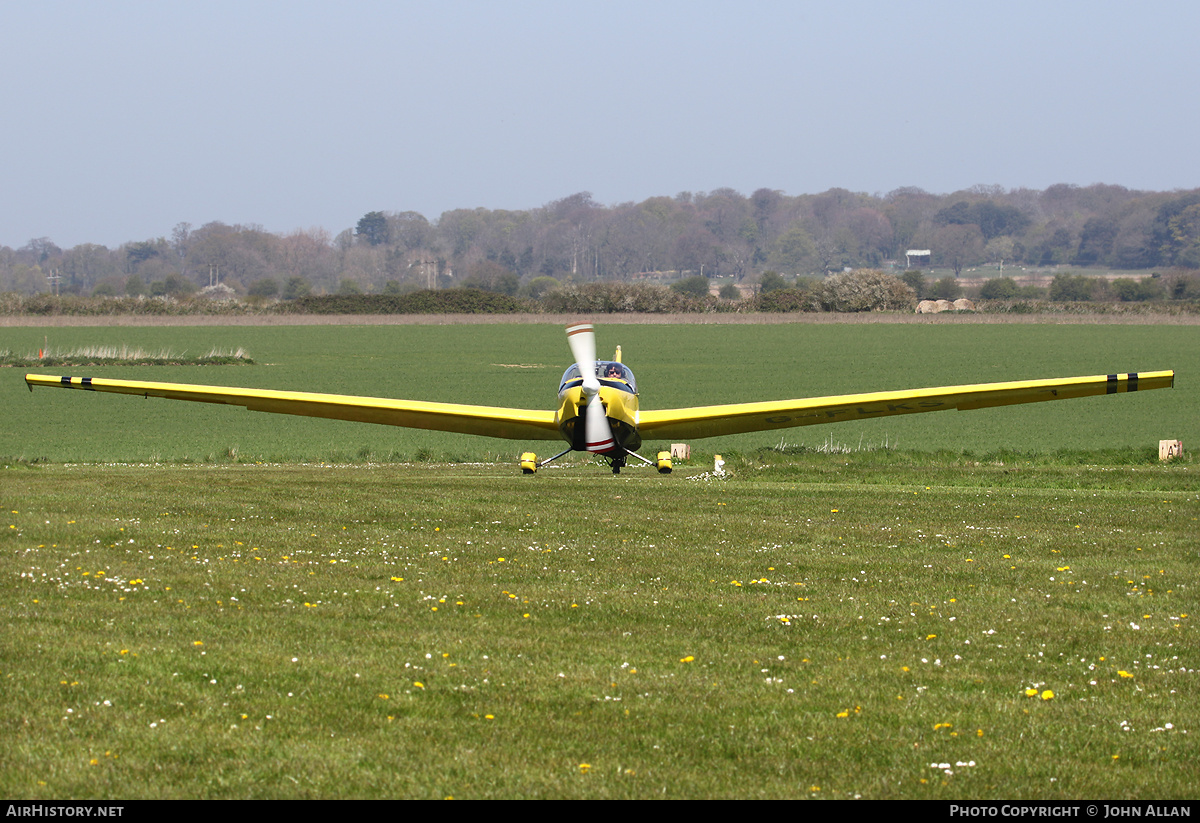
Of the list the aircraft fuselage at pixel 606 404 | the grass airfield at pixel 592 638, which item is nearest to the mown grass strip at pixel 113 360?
the grass airfield at pixel 592 638

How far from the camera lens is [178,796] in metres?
5.98

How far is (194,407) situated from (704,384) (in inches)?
877

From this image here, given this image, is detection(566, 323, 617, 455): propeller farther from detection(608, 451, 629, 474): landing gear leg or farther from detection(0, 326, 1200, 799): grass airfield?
detection(0, 326, 1200, 799): grass airfield

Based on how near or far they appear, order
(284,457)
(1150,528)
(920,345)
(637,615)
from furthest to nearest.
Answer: (920,345), (284,457), (1150,528), (637,615)

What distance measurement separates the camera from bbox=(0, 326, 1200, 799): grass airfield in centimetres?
645

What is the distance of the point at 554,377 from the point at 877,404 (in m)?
40.5

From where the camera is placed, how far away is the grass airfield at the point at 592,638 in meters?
6.45

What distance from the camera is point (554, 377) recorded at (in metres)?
58.0

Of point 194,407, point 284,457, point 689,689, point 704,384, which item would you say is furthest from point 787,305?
point 689,689

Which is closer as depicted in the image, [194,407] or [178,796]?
[178,796]

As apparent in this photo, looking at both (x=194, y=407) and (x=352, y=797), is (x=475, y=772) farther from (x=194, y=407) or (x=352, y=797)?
(x=194, y=407)

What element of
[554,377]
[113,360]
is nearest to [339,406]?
[554,377]

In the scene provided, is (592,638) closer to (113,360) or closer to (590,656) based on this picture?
(590,656)

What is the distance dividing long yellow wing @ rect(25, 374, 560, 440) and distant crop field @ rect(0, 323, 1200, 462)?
31.3ft
